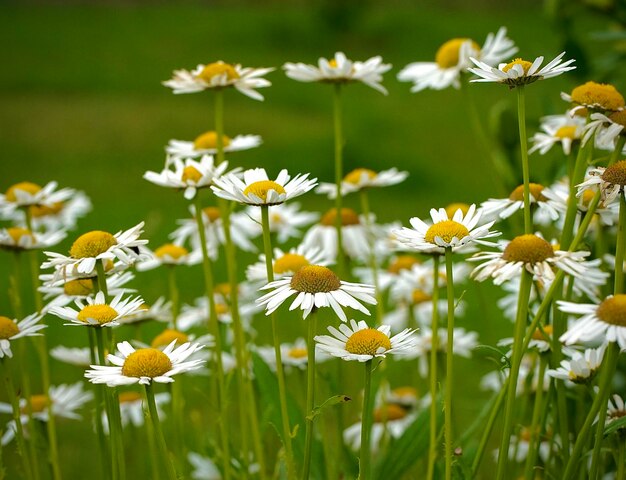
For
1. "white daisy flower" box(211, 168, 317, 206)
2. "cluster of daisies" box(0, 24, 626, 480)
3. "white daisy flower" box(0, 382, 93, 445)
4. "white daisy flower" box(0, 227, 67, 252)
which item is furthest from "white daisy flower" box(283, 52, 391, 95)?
"white daisy flower" box(0, 382, 93, 445)

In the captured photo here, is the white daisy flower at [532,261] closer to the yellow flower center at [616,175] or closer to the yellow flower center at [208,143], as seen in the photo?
the yellow flower center at [616,175]

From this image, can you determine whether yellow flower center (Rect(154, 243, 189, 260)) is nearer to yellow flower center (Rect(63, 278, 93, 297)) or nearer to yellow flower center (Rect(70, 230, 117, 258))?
yellow flower center (Rect(63, 278, 93, 297))

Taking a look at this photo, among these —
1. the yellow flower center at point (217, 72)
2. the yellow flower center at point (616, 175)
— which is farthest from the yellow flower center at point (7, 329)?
the yellow flower center at point (616, 175)

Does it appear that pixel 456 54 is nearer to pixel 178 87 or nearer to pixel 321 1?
pixel 178 87

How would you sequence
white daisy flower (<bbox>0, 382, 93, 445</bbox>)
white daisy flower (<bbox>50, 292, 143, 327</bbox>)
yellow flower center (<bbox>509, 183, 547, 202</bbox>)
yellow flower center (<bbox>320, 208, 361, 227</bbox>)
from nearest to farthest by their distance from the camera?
white daisy flower (<bbox>50, 292, 143, 327</bbox>) → yellow flower center (<bbox>509, 183, 547, 202</bbox>) → white daisy flower (<bbox>0, 382, 93, 445</bbox>) → yellow flower center (<bbox>320, 208, 361, 227</bbox>)

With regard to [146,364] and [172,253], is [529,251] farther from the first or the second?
[172,253]

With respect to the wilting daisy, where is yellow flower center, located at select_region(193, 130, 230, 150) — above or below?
above
